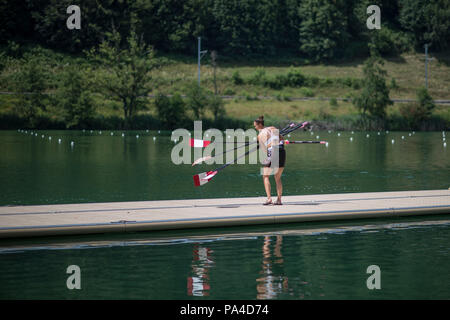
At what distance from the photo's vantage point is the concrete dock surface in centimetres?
1487

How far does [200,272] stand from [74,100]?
2758 inches

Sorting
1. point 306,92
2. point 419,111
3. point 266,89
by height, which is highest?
point 266,89

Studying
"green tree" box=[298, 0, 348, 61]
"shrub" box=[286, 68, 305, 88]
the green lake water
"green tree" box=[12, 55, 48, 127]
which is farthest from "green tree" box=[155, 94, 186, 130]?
the green lake water

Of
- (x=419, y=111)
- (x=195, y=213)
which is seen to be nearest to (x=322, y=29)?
(x=419, y=111)

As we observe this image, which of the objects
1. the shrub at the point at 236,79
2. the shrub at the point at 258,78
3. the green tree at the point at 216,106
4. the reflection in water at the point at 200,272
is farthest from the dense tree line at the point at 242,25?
the reflection in water at the point at 200,272

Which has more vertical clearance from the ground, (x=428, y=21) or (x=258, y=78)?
(x=428, y=21)

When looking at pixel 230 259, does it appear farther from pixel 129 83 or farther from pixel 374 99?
pixel 374 99

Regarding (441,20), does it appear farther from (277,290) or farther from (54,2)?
(277,290)

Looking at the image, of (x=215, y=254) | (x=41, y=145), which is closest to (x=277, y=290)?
(x=215, y=254)

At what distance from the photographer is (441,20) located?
137250 millimetres

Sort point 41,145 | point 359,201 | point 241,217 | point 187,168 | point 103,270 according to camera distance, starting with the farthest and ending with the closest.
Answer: point 41,145, point 187,168, point 359,201, point 241,217, point 103,270

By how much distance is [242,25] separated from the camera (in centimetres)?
13412

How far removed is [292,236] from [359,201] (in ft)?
13.2

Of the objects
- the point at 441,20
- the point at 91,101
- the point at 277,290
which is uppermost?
the point at 441,20
